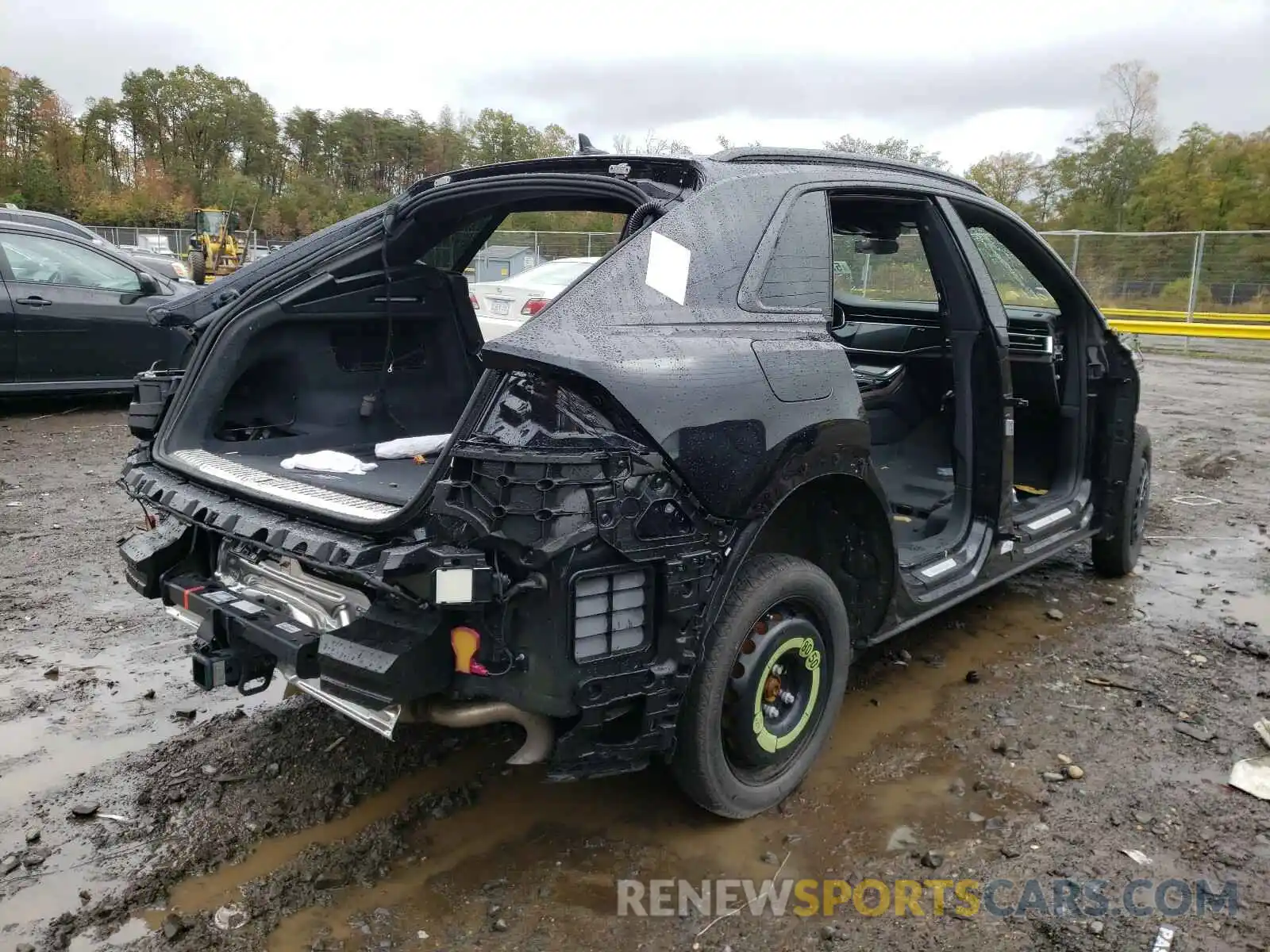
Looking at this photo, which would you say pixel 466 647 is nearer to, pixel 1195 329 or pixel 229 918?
pixel 229 918

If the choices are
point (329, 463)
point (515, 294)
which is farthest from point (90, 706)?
point (515, 294)

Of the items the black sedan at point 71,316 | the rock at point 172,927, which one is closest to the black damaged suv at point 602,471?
the rock at point 172,927

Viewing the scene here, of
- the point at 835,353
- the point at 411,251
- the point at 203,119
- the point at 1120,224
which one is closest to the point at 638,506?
the point at 835,353

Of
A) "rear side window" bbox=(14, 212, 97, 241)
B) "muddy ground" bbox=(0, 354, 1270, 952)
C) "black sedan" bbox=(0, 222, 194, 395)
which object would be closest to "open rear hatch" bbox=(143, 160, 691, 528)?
"muddy ground" bbox=(0, 354, 1270, 952)

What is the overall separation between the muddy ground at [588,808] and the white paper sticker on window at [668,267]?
1575 millimetres

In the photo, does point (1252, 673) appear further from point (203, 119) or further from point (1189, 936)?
point (203, 119)

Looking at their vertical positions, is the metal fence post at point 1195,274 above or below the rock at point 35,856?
above

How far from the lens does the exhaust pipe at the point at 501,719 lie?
2.32 meters

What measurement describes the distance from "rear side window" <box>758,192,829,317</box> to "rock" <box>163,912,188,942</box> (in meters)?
2.24

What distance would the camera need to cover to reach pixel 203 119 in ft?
214

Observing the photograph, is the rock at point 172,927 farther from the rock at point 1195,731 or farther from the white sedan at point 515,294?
the white sedan at point 515,294

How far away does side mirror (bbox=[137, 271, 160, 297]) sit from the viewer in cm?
868
